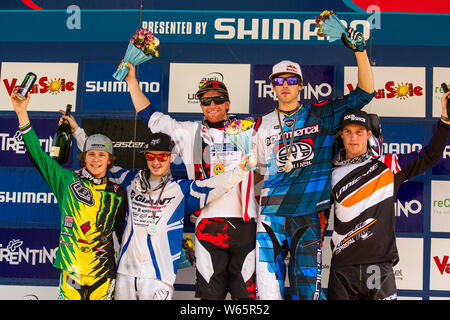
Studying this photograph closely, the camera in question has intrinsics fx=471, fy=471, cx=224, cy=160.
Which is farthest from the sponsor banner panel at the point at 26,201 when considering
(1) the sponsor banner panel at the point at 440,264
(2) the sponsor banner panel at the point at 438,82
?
(2) the sponsor banner panel at the point at 438,82

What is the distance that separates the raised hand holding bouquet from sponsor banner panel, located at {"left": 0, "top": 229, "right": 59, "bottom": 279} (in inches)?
122

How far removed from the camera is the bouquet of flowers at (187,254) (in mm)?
4098

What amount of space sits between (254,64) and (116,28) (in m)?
1.43

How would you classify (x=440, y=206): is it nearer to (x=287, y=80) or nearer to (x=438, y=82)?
(x=438, y=82)

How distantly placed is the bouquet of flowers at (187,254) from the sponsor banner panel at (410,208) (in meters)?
1.91

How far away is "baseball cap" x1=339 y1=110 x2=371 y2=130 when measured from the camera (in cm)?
363

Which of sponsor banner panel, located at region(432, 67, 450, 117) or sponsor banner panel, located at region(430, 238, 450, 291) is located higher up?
sponsor banner panel, located at region(432, 67, 450, 117)

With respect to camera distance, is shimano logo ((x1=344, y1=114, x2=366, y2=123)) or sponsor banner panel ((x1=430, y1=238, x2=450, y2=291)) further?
sponsor banner panel ((x1=430, y1=238, x2=450, y2=291))

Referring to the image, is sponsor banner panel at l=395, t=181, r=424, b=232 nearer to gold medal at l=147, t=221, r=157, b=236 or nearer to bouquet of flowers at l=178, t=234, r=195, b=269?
bouquet of flowers at l=178, t=234, r=195, b=269

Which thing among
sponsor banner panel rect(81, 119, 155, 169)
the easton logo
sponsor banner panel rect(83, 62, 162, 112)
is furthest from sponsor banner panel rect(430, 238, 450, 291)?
sponsor banner panel rect(83, 62, 162, 112)

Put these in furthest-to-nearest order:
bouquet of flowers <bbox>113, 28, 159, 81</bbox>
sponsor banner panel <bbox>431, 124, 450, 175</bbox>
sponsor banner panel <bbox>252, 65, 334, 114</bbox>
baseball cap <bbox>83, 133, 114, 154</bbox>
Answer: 1. sponsor banner panel <bbox>252, 65, 334, 114</bbox>
2. sponsor banner panel <bbox>431, 124, 450, 175</bbox>
3. bouquet of flowers <bbox>113, 28, 159, 81</bbox>
4. baseball cap <bbox>83, 133, 114, 154</bbox>

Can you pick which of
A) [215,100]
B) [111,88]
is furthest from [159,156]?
[111,88]

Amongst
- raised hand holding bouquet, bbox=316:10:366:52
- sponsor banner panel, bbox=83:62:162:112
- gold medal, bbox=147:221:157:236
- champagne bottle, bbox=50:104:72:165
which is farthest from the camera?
sponsor banner panel, bbox=83:62:162:112
